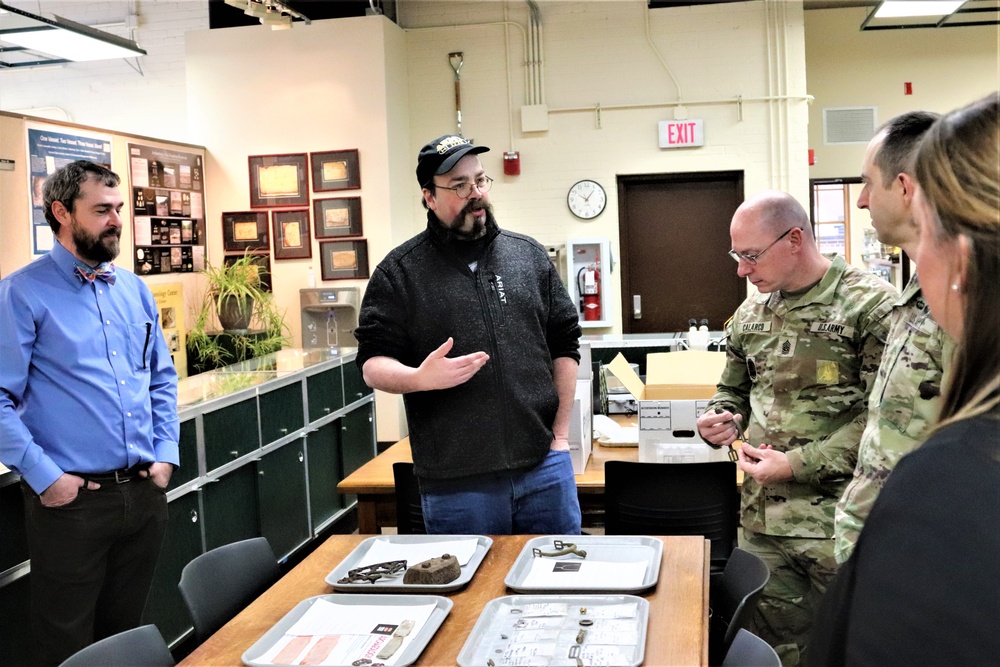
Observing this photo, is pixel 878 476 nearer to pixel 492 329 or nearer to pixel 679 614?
pixel 679 614

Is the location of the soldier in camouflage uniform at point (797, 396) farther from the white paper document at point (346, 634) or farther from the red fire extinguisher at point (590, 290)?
the red fire extinguisher at point (590, 290)

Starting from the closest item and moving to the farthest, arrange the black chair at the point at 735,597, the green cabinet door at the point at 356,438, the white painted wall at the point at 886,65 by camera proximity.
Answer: the black chair at the point at 735,597
the green cabinet door at the point at 356,438
the white painted wall at the point at 886,65

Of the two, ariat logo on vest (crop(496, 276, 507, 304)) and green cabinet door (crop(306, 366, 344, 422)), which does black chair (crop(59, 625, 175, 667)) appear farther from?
green cabinet door (crop(306, 366, 344, 422))

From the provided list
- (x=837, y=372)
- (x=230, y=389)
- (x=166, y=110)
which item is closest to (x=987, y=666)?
(x=837, y=372)

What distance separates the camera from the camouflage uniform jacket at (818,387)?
2428 mm

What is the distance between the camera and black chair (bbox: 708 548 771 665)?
2.15 m

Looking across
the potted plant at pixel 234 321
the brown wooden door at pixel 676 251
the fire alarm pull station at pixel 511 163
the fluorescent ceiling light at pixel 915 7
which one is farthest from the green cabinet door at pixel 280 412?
the fluorescent ceiling light at pixel 915 7

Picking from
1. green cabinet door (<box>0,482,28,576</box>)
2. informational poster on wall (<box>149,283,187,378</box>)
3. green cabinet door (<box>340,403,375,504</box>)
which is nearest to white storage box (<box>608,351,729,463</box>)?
green cabinet door (<box>0,482,28,576</box>)

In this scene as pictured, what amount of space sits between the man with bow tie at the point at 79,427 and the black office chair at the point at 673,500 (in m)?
1.56

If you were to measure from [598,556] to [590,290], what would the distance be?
20.0 feet

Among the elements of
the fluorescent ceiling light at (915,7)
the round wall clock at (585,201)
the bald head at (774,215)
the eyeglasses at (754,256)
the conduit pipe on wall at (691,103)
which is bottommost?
the eyeglasses at (754,256)

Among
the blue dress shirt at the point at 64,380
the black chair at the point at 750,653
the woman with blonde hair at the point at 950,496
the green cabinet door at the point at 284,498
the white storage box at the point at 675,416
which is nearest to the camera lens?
the woman with blonde hair at the point at 950,496

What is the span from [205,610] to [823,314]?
5.82 ft

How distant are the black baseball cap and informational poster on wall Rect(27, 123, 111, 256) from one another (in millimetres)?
3679
